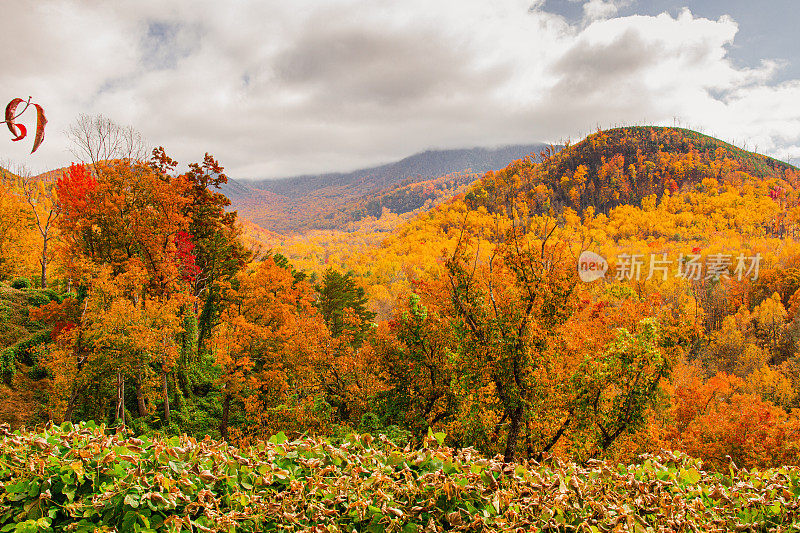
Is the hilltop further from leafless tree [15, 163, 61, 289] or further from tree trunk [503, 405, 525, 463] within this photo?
tree trunk [503, 405, 525, 463]

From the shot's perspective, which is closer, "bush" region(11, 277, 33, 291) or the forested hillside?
the forested hillside

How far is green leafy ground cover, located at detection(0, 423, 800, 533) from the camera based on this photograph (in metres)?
2.41

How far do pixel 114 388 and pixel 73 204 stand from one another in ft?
26.1

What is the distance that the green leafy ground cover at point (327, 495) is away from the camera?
241 cm

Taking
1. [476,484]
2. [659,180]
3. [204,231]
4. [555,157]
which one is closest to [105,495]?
[476,484]

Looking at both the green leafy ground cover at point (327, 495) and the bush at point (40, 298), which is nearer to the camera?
the green leafy ground cover at point (327, 495)

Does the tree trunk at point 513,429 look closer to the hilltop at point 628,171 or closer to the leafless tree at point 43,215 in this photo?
the leafless tree at point 43,215

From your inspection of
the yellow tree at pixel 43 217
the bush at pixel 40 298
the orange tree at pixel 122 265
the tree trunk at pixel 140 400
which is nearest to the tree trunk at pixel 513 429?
the orange tree at pixel 122 265

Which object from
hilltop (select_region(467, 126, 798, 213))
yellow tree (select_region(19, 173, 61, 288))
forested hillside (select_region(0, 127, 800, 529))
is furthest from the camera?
hilltop (select_region(467, 126, 798, 213))

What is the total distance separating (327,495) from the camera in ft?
8.30

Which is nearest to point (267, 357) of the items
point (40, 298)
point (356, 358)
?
point (356, 358)

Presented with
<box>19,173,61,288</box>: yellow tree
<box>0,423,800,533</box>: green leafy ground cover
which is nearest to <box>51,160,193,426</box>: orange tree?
<box>19,173,61,288</box>: yellow tree

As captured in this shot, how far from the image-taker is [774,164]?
464ft

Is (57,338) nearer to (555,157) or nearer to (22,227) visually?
(22,227)
